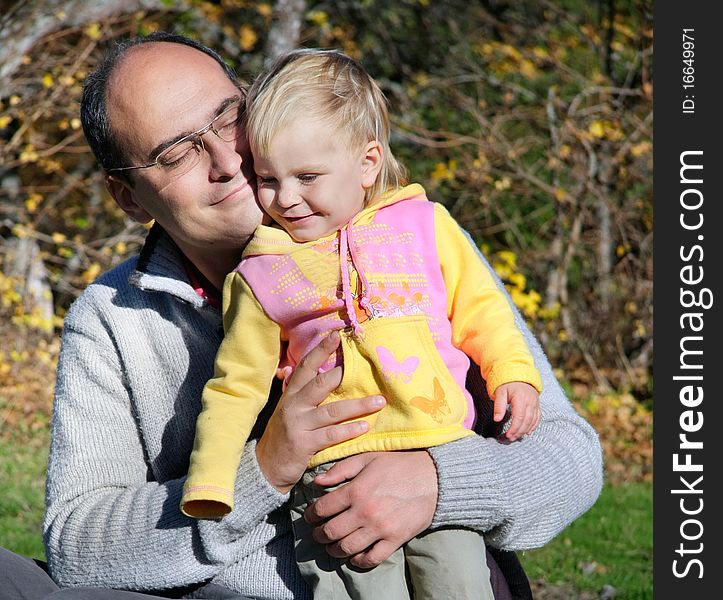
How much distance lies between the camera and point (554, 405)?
2.42 meters

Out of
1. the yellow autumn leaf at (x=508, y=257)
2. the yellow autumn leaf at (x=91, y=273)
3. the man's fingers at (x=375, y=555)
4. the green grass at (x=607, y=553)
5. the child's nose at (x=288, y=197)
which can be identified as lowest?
the green grass at (x=607, y=553)

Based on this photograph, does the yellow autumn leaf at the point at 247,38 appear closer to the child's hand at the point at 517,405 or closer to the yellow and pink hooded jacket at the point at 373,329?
the yellow and pink hooded jacket at the point at 373,329

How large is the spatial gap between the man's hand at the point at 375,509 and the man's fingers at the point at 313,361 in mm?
201

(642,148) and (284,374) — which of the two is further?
(642,148)

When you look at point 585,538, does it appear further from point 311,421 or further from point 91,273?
point 91,273

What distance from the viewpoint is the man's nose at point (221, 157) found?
2367mm

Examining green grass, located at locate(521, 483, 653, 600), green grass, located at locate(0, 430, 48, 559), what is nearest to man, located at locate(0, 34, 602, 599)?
green grass, located at locate(521, 483, 653, 600)

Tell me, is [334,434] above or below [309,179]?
below

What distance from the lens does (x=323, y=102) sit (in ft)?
7.34

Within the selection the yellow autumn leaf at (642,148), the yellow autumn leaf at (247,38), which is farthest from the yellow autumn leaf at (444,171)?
the yellow autumn leaf at (247,38)

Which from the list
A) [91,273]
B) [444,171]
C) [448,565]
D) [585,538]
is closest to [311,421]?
[448,565]

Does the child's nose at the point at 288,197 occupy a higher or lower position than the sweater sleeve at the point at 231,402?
higher

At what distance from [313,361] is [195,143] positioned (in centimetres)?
67
